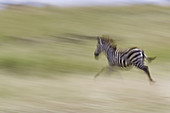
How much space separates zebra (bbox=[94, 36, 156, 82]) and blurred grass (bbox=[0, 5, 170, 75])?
2.09 metres

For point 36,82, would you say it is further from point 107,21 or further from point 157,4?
point 157,4

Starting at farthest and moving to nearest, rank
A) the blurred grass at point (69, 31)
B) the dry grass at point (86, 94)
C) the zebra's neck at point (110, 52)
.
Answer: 1. the blurred grass at point (69, 31)
2. the zebra's neck at point (110, 52)
3. the dry grass at point (86, 94)

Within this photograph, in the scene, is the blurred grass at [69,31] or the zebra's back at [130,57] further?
the blurred grass at [69,31]

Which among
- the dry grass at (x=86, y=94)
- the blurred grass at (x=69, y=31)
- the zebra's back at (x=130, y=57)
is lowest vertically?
the dry grass at (x=86, y=94)

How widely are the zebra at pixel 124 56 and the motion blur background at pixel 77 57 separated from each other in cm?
34

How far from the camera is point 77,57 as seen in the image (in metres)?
17.7

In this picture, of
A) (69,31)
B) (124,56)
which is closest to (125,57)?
(124,56)

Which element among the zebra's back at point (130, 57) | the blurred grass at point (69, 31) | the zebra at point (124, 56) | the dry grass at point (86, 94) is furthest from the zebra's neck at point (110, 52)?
the blurred grass at point (69, 31)

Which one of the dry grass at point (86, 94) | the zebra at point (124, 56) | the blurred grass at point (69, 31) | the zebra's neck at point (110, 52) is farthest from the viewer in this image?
the blurred grass at point (69, 31)

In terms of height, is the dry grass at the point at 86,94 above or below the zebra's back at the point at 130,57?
below

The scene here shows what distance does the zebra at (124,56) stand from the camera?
12.6m

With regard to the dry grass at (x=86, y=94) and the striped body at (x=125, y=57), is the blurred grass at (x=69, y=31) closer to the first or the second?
the dry grass at (x=86, y=94)

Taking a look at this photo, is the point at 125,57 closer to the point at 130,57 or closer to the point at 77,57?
the point at 130,57

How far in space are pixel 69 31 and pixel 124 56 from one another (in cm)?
960
